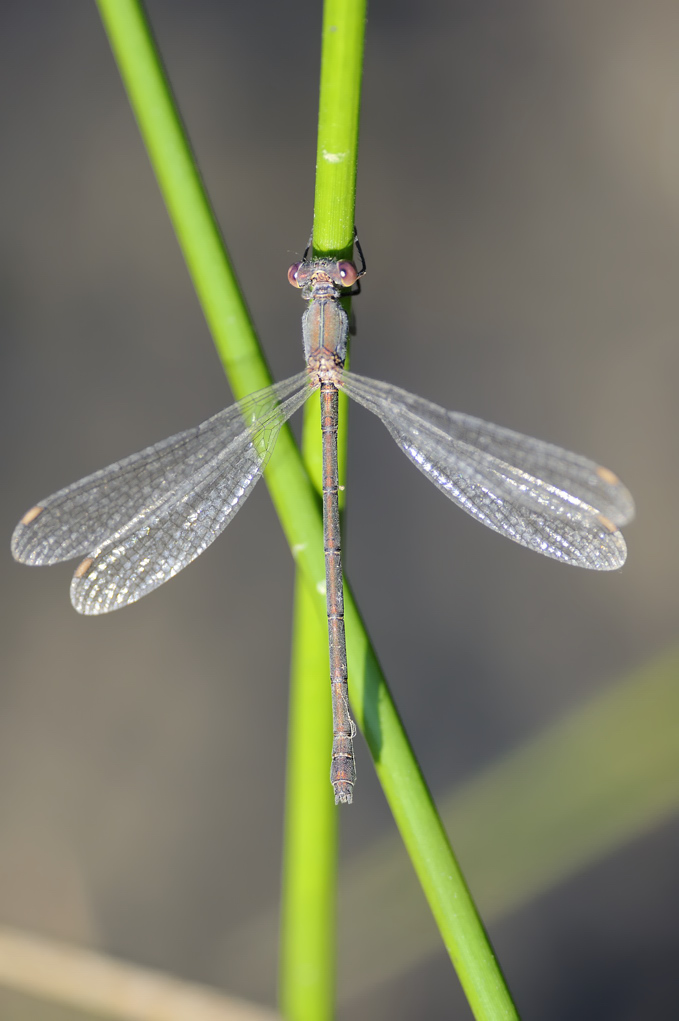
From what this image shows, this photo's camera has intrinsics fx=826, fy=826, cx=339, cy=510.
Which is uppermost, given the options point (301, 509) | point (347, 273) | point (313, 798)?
point (347, 273)

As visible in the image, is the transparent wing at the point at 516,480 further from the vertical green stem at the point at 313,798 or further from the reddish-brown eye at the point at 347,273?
the vertical green stem at the point at 313,798

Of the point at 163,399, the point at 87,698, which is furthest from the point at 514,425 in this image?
the point at 87,698

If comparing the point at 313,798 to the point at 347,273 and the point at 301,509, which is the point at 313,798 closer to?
the point at 301,509

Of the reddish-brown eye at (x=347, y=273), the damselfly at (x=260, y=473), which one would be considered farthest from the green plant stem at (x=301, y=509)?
the damselfly at (x=260, y=473)

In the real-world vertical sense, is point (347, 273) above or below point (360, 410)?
below

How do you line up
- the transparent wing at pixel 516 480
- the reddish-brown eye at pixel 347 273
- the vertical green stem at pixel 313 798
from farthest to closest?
the transparent wing at pixel 516 480, the reddish-brown eye at pixel 347 273, the vertical green stem at pixel 313 798

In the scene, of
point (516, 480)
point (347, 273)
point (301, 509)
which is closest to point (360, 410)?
point (516, 480)
